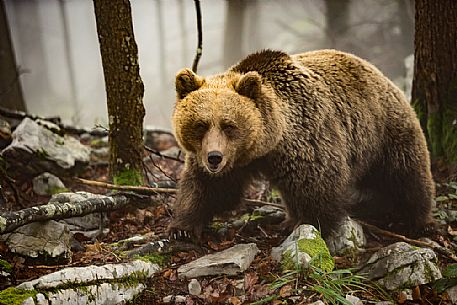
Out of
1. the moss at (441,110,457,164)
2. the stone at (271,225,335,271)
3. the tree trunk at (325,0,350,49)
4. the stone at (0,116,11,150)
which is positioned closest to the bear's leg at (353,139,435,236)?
the moss at (441,110,457,164)

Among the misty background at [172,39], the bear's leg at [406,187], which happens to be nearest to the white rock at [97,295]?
the bear's leg at [406,187]

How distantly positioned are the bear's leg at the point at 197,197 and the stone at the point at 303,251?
0.85 meters

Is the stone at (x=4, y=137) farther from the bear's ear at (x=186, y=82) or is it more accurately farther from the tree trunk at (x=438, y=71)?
the tree trunk at (x=438, y=71)

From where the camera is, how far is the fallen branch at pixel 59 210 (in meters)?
3.95

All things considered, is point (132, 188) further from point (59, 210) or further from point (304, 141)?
point (304, 141)

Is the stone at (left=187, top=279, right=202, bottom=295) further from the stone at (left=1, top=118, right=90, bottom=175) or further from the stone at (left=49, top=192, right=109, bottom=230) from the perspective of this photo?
the stone at (left=1, top=118, right=90, bottom=175)

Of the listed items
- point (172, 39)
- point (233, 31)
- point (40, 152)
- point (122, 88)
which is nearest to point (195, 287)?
point (122, 88)

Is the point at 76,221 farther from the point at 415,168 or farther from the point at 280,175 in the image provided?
the point at 415,168

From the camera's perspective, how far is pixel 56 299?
135 inches

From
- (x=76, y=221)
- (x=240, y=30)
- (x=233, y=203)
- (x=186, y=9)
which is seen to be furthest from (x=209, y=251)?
(x=186, y=9)

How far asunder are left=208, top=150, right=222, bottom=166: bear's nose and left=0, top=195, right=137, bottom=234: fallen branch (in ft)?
4.88

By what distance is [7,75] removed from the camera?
27.8 feet

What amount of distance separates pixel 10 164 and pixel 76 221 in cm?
149

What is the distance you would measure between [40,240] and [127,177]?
1.70 meters
